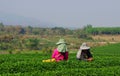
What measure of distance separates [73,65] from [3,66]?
260 cm

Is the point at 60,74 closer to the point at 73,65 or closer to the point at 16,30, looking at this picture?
the point at 73,65

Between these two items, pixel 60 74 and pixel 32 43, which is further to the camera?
pixel 32 43

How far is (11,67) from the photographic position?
11.6 meters

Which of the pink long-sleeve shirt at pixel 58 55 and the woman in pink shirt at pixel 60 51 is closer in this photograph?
the woman in pink shirt at pixel 60 51

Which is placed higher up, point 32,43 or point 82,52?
point 82,52

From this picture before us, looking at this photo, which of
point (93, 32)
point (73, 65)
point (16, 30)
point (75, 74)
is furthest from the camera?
point (93, 32)

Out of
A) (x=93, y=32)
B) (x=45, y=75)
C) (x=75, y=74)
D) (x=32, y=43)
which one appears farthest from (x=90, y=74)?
(x=93, y=32)

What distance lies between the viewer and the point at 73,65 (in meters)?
12.6

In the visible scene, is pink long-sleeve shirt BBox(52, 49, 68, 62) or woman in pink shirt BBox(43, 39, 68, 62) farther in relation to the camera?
pink long-sleeve shirt BBox(52, 49, 68, 62)

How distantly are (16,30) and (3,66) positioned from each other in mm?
88158

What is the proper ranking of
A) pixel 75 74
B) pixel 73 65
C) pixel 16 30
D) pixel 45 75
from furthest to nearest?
1. pixel 16 30
2. pixel 73 65
3. pixel 75 74
4. pixel 45 75

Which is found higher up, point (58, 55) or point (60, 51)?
point (60, 51)

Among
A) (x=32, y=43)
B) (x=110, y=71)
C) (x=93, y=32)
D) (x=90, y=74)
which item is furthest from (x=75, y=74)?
(x=93, y=32)

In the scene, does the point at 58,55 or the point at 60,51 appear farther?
the point at 58,55
